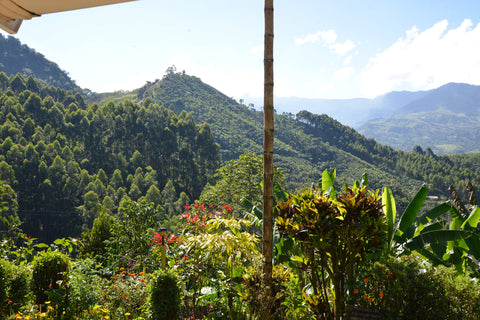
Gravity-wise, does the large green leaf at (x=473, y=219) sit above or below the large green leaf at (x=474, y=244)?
above

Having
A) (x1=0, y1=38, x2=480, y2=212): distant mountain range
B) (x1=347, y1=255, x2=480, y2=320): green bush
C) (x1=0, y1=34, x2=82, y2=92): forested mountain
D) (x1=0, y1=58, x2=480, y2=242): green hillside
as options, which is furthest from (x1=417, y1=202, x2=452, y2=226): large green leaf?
(x1=0, y1=34, x2=82, y2=92): forested mountain

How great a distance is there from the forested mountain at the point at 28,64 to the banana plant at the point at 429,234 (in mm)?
92696

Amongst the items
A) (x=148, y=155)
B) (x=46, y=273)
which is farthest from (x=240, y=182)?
(x=148, y=155)

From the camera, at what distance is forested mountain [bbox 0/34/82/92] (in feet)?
283

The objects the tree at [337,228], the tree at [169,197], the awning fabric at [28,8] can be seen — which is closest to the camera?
the awning fabric at [28,8]

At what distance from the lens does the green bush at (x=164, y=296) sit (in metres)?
2.83

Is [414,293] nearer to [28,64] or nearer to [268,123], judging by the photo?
[268,123]

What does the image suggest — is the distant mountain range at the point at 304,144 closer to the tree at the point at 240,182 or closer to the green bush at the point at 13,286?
the tree at the point at 240,182

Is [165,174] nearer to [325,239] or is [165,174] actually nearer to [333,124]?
[333,124]

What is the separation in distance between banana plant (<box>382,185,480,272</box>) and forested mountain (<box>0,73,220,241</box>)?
29176mm

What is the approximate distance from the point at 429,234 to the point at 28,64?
10451 centimetres

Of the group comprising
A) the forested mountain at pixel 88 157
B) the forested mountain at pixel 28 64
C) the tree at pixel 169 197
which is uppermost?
the forested mountain at pixel 28 64

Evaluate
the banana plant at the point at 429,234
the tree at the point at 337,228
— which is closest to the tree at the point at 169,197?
the banana plant at the point at 429,234

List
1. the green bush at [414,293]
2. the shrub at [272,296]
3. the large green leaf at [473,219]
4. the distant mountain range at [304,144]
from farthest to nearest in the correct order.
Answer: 1. the distant mountain range at [304,144]
2. the large green leaf at [473,219]
3. the shrub at [272,296]
4. the green bush at [414,293]
